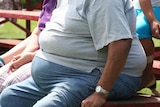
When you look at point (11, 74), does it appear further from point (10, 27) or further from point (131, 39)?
point (10, 27)

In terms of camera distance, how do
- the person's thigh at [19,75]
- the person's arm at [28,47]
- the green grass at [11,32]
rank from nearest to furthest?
the person's thigh at [19,75], the person's arm at [28,47], the green grass at [11,32]

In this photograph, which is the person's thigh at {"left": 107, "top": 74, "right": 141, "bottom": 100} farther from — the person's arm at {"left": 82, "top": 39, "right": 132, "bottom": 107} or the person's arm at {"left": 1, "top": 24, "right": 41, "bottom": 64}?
the person's arm at {"left": 1, "top": 24, "right": 41, "bottom": 64}

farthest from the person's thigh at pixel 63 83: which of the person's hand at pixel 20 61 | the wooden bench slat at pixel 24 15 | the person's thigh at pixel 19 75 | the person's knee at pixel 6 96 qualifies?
the wooden bench slat at pixel 24 15

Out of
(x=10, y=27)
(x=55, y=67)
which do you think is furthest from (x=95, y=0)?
(x=10, y=27)

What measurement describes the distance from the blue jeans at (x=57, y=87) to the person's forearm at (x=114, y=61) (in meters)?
0.14

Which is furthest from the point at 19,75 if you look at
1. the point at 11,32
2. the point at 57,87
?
the point at 11,32

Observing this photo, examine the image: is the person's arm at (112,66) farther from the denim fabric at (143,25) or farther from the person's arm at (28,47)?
the person's arm at (28,47)

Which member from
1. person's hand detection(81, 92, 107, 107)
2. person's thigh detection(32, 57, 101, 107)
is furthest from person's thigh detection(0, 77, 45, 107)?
person's hand detection(81, 92, 107, 107)

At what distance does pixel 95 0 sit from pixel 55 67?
433mm

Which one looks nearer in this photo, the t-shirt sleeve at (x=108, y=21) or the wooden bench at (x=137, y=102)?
the t-shirt sleeve at (x=108, y=21)

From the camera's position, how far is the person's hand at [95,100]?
2412 millimetres

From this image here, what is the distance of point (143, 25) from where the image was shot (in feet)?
10.9

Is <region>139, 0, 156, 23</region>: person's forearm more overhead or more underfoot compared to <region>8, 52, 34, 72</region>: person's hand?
more overhead

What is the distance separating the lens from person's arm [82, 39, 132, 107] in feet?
7.90
